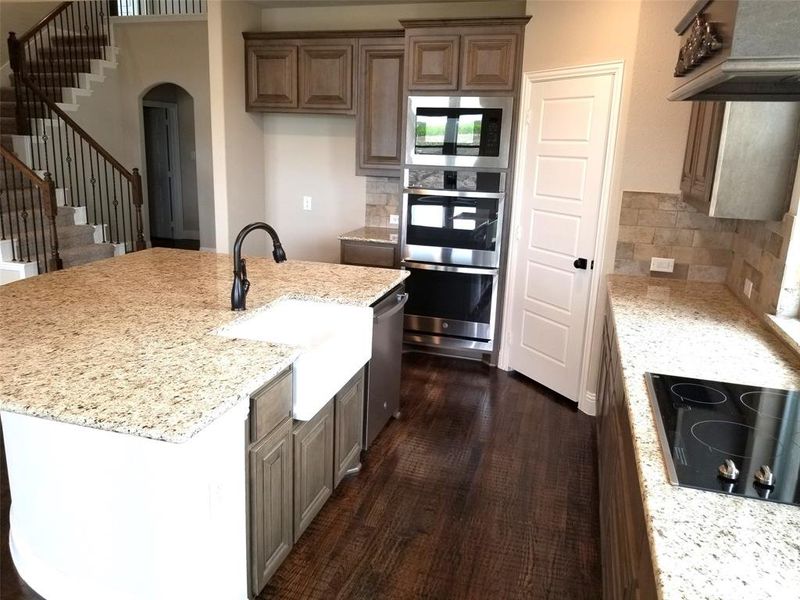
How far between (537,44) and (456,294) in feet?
6.09

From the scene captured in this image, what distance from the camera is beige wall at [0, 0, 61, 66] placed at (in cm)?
639

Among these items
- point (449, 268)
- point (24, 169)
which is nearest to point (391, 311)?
point (449, 268)

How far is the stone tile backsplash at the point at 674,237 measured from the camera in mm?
3322

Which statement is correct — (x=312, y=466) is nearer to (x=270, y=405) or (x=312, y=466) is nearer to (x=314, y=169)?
(x=270, y=405)

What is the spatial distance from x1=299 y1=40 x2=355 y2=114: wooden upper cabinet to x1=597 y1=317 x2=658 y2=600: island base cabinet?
3332mm

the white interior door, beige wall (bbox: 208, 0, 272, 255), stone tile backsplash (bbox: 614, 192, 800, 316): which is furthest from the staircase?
stone tile backsplash (bbox: 614, 192, 800, 316)

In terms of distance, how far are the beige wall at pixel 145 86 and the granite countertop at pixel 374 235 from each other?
3.10 meters

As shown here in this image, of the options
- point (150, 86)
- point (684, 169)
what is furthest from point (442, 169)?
point (150, 86)

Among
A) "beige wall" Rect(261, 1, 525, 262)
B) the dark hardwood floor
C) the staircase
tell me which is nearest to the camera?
the dark hardwood floor

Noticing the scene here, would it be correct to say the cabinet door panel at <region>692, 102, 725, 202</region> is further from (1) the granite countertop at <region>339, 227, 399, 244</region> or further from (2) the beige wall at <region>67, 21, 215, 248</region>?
(2) the beige wall at <region>67, 21, 215, 248</region>

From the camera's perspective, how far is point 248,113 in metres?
5.09

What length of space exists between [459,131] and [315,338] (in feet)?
7.41

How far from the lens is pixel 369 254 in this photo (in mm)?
4727

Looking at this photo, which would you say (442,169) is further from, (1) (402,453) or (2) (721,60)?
(2) (721,60)
